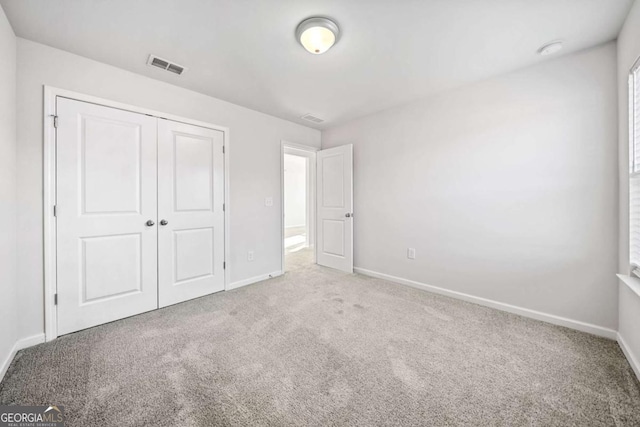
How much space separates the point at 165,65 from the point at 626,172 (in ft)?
12.8

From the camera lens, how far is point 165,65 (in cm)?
226

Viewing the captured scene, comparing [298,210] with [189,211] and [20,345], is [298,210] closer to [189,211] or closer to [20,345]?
[189,211]

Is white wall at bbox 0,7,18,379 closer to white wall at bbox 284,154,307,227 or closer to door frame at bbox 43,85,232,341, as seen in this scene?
door frame at bbox 43,85,232,341

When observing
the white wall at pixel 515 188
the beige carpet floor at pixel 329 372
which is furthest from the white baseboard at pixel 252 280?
the white wall at pixel 515 188

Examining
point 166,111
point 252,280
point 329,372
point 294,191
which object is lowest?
point 329,372

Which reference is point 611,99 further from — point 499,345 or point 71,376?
point 71,376

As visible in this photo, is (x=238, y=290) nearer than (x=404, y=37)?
No

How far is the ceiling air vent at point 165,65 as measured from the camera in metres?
2.16

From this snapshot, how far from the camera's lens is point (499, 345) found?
191cm

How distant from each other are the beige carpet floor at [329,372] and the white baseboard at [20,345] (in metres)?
0.05

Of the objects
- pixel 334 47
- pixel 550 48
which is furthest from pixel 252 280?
pixel 550 48

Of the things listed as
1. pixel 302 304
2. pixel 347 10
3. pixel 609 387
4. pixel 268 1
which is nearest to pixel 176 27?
pixel 268 1

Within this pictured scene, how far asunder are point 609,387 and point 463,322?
0.91m

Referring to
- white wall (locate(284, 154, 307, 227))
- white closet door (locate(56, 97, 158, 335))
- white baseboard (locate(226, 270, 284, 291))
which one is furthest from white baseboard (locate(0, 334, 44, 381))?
white wall (locate(284, 154, 307, 227))
